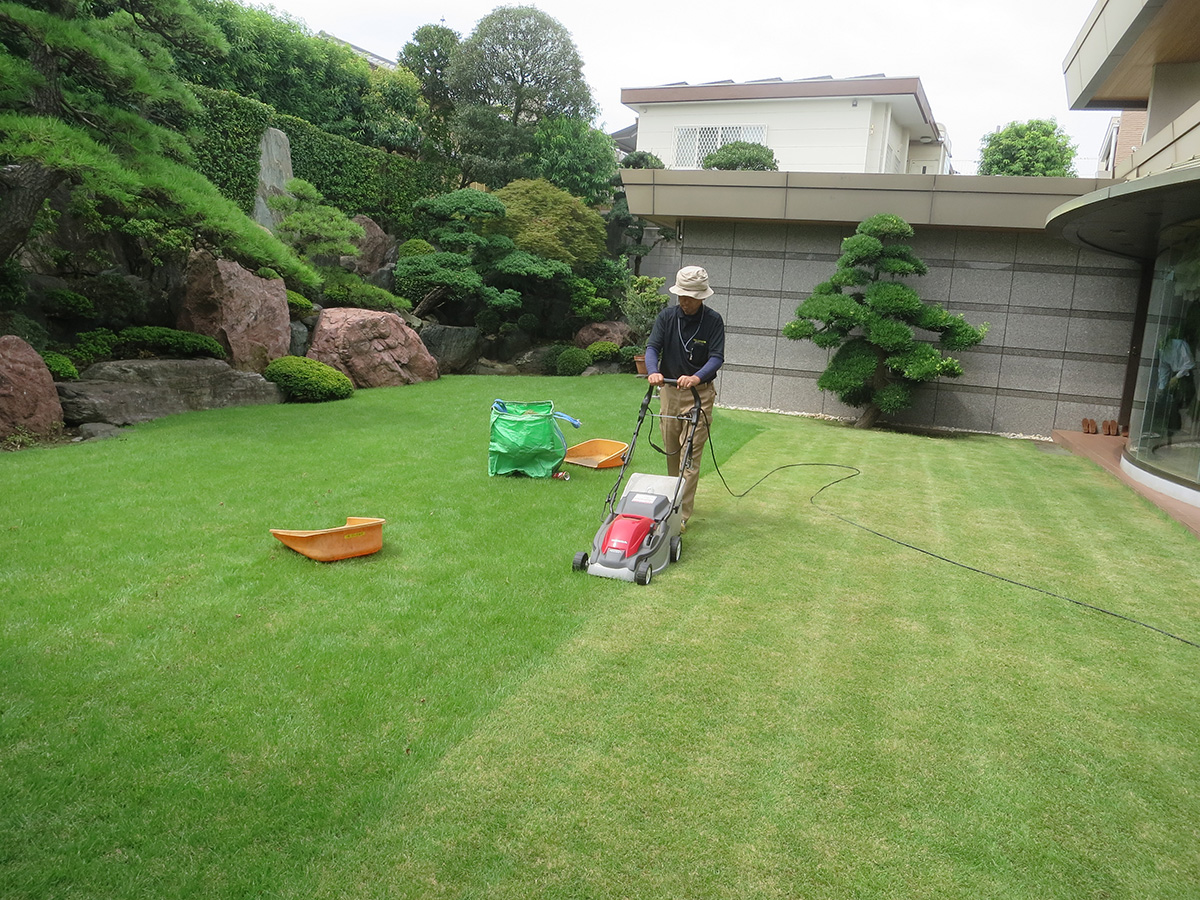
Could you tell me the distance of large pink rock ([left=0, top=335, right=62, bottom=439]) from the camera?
270 inches

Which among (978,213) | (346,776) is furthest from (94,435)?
(978,213)

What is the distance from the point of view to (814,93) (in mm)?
21969

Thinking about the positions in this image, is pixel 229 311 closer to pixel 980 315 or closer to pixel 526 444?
pixel 526 444

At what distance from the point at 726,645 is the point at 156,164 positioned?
287 inches

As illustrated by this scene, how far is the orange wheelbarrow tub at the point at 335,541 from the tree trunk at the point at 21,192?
16.7 feet

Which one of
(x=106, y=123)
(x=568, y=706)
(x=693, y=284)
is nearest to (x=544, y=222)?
(x=106, y=123)

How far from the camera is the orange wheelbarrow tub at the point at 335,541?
13.9 feet

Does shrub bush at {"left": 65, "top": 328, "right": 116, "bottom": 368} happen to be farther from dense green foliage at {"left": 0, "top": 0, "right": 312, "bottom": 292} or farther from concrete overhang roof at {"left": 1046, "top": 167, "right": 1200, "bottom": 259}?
concrete overhang roof at {"left": 1046, "top": 167, "right": 1200, "bottom": 259}

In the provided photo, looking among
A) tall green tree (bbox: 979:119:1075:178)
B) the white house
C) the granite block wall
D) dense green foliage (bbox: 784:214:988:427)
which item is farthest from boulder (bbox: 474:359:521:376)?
Answer: tall green tree (bbox: 979:119:1075:178)

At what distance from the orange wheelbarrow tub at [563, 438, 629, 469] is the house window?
18.8 metres

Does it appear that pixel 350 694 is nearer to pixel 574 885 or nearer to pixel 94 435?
pixel 574 885

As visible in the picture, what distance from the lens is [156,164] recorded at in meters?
7.47

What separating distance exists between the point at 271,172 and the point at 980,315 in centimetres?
1222

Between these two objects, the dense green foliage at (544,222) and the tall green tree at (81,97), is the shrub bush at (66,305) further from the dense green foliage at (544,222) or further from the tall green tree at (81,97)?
the dense green foliage at (544,222)
